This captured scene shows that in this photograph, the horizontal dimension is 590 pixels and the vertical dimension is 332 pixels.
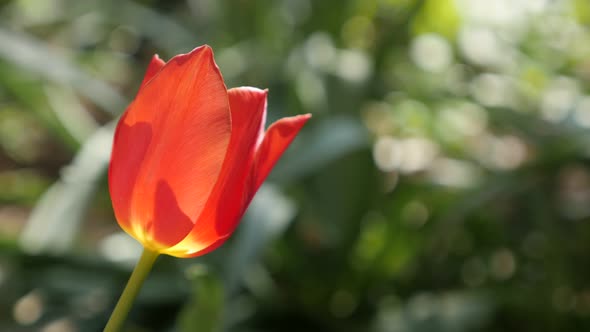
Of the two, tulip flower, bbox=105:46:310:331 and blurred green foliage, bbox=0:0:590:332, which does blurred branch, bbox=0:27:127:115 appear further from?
tulip flower, bbox=105:46:310:331

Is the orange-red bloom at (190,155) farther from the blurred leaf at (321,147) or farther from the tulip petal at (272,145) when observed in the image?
the blurred leaf at (321,147)

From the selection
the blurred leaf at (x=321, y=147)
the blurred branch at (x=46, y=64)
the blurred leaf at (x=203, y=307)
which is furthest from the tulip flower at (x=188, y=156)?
the blurred branch at (x=46, y=64)

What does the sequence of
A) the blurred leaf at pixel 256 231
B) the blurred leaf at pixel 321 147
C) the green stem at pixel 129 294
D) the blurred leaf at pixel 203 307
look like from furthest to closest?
1. the blurred leaf at pixel 321 147
2. the blurred leaf at pixel 256 231
3. the blurred leaf at pixel 203 307
4. the green stem at pixel 129 294

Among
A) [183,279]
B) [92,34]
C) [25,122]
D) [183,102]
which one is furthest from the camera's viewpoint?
[92,34]

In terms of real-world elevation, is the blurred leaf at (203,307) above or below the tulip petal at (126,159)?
below

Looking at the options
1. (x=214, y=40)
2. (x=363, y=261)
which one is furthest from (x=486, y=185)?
(x=214, y=40)

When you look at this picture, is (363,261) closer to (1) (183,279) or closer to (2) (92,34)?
(1) (183,279)

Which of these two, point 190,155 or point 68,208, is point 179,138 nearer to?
point 190,155

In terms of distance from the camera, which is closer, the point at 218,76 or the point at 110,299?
the point at 218,76
